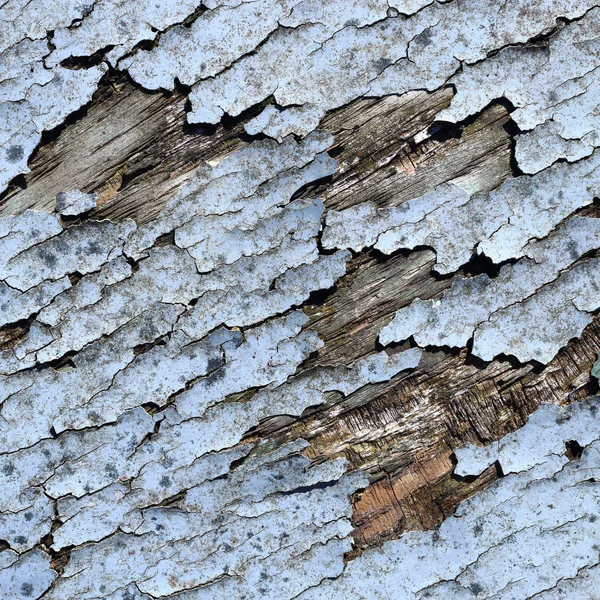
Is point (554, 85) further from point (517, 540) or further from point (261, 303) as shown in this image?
point (517, 540)

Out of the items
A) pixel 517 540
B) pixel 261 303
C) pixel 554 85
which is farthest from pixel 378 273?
pixel 517 540

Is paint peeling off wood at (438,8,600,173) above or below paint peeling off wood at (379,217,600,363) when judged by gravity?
above

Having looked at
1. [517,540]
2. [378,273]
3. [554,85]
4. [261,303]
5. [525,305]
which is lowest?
[517,540]

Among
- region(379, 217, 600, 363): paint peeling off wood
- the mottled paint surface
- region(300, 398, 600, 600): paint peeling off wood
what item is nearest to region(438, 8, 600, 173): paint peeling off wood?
the mottled paint surface

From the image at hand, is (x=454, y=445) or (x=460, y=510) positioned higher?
(x=454, y=445)

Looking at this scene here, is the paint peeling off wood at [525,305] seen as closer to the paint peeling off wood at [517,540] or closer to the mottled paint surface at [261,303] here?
the mottled paint surface at [261,303]

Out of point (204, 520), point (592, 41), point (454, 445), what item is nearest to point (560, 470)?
point (454, 445)

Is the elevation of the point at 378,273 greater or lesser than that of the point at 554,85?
lesser

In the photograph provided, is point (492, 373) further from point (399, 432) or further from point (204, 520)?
point (204, 520)

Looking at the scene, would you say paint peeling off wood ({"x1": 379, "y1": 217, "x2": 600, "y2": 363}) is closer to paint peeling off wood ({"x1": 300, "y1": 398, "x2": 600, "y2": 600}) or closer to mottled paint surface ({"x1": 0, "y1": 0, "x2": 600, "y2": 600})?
mottled paint surface ({"x1": 0, "y1": 0, "x2": 600, "y2": 600})

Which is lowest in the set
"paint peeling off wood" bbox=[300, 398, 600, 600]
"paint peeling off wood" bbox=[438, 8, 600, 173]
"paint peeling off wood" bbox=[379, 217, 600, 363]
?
"paint peeling off wood" bbox=[300, 398, 600, 600]

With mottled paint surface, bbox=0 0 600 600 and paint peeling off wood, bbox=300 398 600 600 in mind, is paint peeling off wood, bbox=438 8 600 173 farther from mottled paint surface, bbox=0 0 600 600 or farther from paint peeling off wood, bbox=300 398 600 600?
paint peeling off wood, bbox=300 398 600 600
